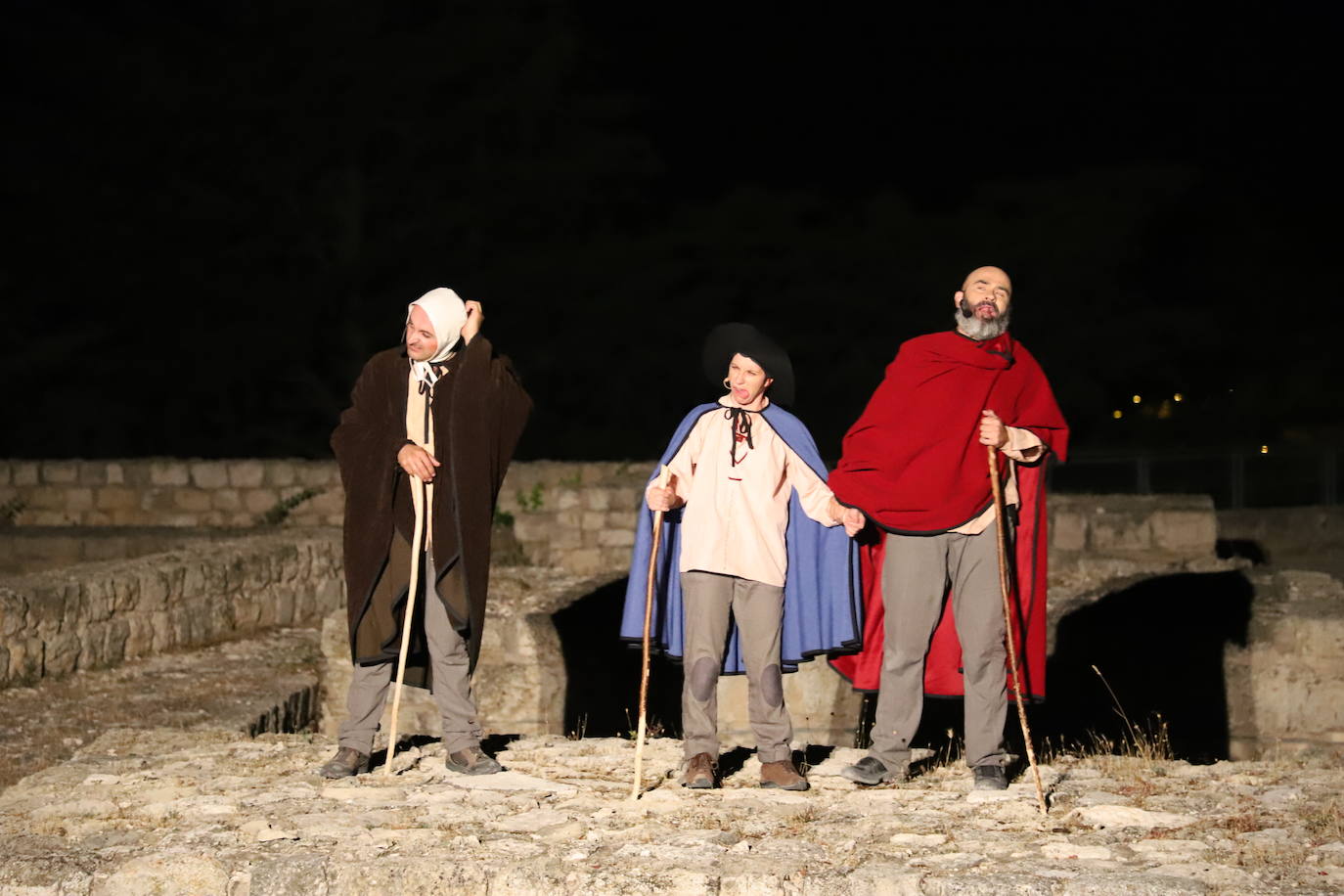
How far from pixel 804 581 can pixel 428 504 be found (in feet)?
3.94

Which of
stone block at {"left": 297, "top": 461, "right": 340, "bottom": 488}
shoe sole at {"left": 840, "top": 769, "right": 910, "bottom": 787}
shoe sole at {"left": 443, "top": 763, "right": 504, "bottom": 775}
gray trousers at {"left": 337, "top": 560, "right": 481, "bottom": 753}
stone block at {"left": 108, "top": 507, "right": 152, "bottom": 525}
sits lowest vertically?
shoe sole at {"left": 443, "top": 763, "right": 504, "bottom": 775}

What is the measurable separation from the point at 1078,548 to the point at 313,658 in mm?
4752

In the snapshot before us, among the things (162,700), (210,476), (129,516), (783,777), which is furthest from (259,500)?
(783,777)

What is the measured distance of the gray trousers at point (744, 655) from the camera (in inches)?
217

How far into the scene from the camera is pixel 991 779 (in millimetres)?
5422

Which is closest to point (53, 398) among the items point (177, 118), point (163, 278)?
point (163, 278)

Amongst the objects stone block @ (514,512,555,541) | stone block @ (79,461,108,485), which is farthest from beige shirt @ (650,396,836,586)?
stone block @ (79,461,108,485)

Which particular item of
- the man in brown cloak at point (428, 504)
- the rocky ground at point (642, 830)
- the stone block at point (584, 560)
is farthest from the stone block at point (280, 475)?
the man in brown cloak at point (428, 504)

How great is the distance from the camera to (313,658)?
32.7 ft

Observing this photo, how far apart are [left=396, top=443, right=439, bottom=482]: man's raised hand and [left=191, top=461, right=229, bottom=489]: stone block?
9.40 m

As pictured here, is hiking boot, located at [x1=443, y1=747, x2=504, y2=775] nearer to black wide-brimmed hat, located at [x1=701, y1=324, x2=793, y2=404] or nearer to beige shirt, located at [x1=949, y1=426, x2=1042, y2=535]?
black wide-brimmed hat, located at [x1=701, y1=324, x2=793, y2=404]

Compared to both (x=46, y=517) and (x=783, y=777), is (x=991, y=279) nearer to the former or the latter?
(x=783, y=777)

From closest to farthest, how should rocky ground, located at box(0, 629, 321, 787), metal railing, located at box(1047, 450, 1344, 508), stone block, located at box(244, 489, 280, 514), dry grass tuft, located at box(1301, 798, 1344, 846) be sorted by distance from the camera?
dry grass tuft, located at box(1301, 798, 1344, 846) < rocky ground, located at box(0, 629, 321, 787) < stone block, located at box(244, 489, 280, 514) < metal railing, located at box(1047, 450, 1344, 508)

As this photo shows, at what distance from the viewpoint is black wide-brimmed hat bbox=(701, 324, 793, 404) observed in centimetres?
562
